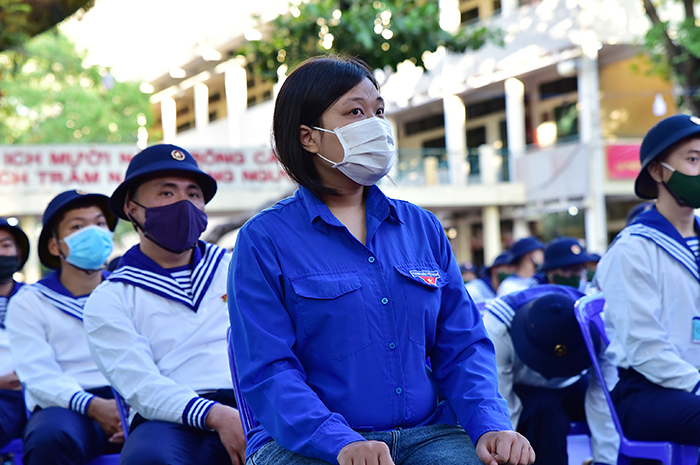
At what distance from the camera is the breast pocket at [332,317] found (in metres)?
2.31

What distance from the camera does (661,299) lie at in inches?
144

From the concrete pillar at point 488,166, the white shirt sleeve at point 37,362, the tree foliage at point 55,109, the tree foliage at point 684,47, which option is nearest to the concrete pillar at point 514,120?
the concrete pillar at point 488,166

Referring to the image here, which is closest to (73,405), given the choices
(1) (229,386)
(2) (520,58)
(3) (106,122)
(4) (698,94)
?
(1) (229,386)

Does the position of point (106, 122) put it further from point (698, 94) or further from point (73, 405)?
point (73, 405)

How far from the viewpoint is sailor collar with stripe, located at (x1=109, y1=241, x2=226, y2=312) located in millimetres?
3498

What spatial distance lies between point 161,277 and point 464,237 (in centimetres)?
2159

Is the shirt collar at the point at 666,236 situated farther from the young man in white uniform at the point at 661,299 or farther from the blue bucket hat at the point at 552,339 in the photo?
the blue bucket hat at the point at 552,339

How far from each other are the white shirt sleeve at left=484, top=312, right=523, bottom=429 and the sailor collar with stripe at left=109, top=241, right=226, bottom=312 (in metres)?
1.49

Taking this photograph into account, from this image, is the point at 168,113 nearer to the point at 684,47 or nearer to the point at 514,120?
the point at 514,120

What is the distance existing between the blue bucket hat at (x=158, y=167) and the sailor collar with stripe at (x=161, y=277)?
282mm

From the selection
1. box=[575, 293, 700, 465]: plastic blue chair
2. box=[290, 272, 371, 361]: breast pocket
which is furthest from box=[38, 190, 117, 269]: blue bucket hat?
box=[575, 293, 700, 465]: plastic blue chair

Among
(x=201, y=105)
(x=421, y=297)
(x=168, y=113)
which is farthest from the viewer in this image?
(x=168, y=113)

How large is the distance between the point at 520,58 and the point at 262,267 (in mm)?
19400

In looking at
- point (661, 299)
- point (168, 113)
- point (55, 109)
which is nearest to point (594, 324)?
point (661, 299)
